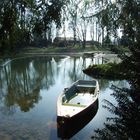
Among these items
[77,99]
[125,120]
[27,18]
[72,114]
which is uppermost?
[27,18]

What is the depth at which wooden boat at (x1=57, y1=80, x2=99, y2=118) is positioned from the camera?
42.1ft

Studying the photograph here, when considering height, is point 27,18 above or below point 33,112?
above

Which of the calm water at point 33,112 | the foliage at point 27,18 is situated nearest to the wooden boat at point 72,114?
the calm water at point 33,112

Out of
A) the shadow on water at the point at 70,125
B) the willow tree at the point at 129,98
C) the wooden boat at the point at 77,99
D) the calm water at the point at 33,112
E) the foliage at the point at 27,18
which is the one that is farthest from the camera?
the wooden boat at the point at 77,99

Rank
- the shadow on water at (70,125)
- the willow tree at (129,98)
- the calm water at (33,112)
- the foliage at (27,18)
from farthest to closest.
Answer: the calm water at (33,112)
the shadow on water at (70,125)
the willow tree at (129,98)
the foliage at (27,18)

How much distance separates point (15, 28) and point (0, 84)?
24.4 meters

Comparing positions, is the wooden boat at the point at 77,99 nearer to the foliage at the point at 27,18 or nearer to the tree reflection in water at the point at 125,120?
the tree reflection in water at the point at 125,120

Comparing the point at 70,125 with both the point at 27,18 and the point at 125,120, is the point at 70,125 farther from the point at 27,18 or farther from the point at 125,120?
the point at 27,18

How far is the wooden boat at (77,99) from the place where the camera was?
1282 centimetres

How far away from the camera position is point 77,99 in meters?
17.4

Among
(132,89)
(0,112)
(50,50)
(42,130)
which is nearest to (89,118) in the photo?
(42,130)

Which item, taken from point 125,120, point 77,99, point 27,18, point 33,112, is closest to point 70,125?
point 33,112

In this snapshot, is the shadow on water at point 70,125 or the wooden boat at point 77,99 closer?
the shadow on water at point 70,125

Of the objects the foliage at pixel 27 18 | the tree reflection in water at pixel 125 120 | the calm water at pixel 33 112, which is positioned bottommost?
the calm water at pixel 33 112
